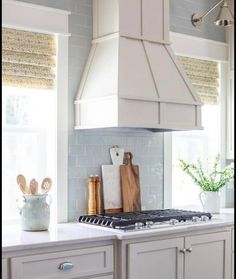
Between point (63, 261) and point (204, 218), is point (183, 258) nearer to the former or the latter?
point (204, 218)

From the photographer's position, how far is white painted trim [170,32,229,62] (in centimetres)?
400

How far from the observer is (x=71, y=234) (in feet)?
8.93

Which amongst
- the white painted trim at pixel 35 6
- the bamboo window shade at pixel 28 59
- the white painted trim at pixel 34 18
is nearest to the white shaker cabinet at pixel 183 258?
the bamboo window shade at pixel 28 59

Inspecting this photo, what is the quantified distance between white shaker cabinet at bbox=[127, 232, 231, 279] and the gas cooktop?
127mm

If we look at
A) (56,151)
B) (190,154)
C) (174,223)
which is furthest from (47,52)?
(190,154)

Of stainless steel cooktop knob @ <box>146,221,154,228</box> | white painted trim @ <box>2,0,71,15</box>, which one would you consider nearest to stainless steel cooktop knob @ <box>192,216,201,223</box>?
stainless steel cooktop knob @ <box>146,221,154,228</box>

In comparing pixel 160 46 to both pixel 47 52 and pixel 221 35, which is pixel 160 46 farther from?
pixel 221 35

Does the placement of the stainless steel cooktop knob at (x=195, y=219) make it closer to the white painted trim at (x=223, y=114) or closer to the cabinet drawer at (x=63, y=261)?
the cabinet drawer at (x=63, y=261)

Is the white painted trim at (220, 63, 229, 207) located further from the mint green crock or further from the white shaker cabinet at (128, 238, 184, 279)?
the mint green crock

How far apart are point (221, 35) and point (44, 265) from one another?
2.94 metres

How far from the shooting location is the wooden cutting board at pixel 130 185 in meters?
3.52

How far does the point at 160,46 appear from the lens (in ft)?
11.4

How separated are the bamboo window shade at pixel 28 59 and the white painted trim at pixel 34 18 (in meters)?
0.05

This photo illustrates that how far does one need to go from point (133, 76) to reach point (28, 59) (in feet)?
2.39
